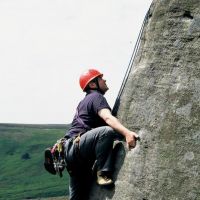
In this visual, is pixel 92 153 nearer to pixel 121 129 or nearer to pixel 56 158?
pixel 121 129

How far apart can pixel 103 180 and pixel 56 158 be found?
1.60 metres

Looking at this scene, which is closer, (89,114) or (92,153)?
(92,153)

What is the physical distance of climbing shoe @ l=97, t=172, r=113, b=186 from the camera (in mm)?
11684

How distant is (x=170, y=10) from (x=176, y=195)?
411 cm

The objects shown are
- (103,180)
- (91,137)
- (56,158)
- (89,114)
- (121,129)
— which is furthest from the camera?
(56,158)

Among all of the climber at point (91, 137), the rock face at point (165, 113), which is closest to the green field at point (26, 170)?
the climber at point (91, 137)

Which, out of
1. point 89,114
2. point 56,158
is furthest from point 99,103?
point 56,158

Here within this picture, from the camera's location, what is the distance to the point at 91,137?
11578mm

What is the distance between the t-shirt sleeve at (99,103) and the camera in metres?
11.7

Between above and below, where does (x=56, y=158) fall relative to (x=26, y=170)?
above

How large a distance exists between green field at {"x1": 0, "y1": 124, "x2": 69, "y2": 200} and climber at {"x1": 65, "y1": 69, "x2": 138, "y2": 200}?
127 metres

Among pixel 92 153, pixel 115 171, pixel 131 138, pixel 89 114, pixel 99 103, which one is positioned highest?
pixel 99 103

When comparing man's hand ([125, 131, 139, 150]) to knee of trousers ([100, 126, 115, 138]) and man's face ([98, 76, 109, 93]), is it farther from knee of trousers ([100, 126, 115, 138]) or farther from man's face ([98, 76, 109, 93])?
man's face ([98, 76, 109, 93])

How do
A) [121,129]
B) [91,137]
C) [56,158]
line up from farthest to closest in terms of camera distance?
1. [56,158]
2. [91,137]
3. [121,129]
